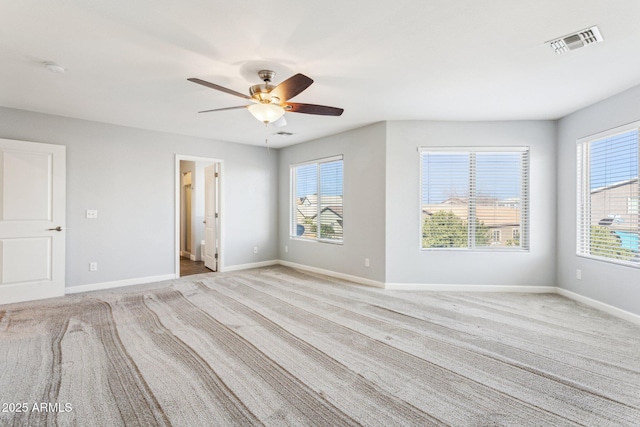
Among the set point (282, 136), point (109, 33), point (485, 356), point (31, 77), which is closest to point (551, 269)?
point (485, 356)

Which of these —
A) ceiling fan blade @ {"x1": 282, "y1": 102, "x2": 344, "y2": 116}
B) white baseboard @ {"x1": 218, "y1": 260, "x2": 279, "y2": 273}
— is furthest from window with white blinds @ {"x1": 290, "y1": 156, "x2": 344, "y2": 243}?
ceiling fan blade @ {"x1": 282, "y1": 102, "x2": 344, "y2": 116}

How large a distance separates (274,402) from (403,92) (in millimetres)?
3253

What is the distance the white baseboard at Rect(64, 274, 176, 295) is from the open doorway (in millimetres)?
285

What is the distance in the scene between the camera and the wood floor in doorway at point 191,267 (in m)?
5.94

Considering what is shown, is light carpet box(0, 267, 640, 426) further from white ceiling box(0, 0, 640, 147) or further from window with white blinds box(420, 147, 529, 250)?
white ceiling box(0, 0, 640, 147)

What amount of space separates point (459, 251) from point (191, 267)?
518 centimetres

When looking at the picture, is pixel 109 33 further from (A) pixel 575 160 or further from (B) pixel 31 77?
(A) pixel 575 160

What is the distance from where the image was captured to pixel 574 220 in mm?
4105

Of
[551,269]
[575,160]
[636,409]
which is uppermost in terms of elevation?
[575,160]

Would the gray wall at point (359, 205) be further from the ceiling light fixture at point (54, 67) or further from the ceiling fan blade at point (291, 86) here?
the ceiling light fixture at point (54, 67)

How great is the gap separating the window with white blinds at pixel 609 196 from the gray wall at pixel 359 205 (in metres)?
2.59

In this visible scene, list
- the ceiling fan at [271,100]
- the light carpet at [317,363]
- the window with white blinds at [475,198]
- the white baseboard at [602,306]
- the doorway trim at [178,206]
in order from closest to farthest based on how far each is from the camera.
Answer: the light carpet at [317,363] < the ceiling fan at [271,100] < the white baseboard at [602,306] < the window with white blinds at [475,198] < the doorway trim at [178,206]

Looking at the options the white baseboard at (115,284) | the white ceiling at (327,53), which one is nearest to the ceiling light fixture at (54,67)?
the white ceiling at (327,53)

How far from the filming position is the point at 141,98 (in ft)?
12.0
